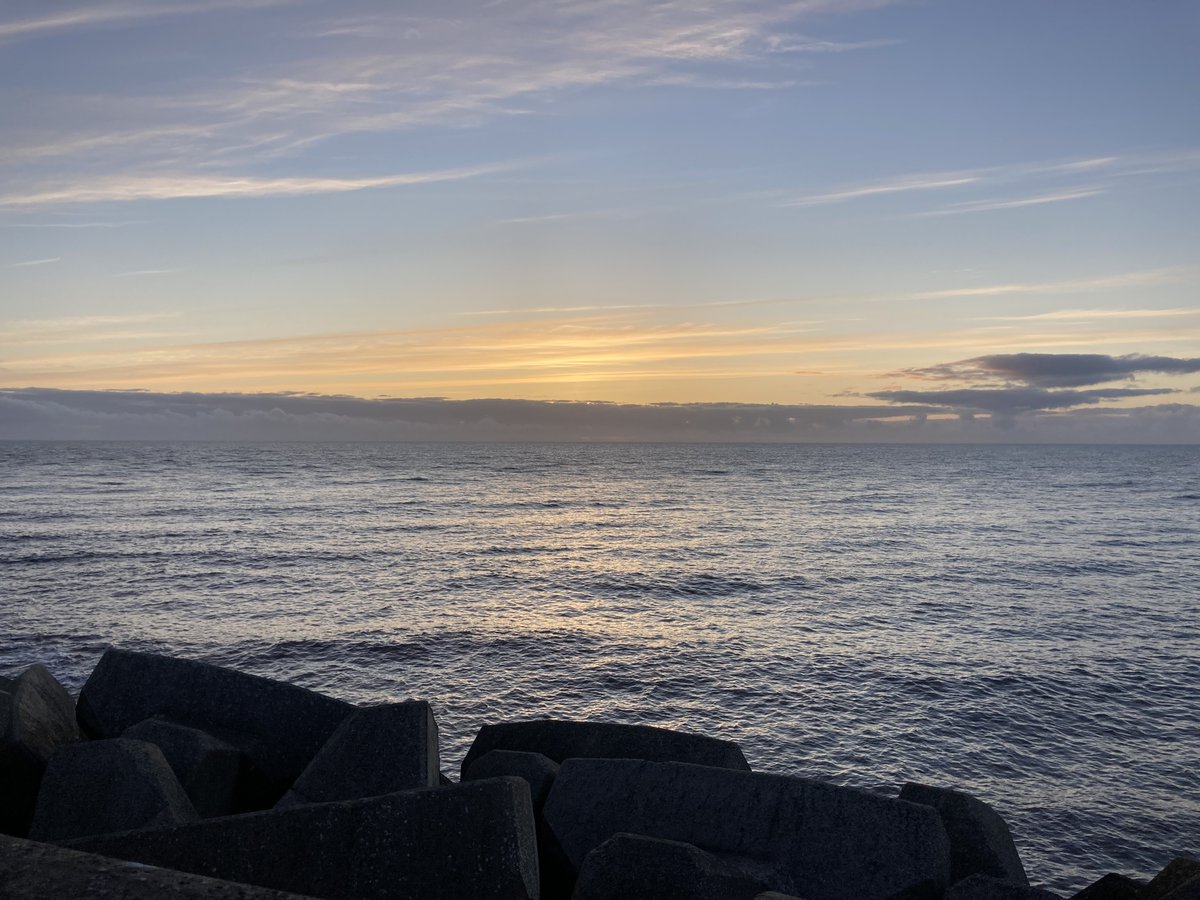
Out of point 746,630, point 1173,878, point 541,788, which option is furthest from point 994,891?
point 746,630

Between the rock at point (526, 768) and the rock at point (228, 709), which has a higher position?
the rock at point (228, 709)

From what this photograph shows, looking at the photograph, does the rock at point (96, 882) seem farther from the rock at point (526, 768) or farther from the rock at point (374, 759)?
the rock at point (526, 768)

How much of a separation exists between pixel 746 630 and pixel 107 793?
16.9 meters

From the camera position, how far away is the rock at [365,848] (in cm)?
550

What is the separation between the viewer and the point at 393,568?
31188mm

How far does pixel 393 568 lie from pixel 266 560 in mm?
5292

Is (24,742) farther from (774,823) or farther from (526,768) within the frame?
(774,823)

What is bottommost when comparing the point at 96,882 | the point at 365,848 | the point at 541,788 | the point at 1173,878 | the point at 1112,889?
the point at 1112,889

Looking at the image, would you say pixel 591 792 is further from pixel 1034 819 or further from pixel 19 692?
pixel 1034 819

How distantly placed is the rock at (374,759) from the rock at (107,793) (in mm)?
930

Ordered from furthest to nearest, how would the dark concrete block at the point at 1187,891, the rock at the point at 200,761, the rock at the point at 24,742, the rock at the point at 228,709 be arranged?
the rock at the point at 228,709 < the rock at the point at 24,742 < the rock at the point at 200,761 < the dark concrete block at the point at 1187,891

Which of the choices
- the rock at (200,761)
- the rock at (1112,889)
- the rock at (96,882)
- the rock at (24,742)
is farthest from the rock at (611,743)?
the rock at (96,882)

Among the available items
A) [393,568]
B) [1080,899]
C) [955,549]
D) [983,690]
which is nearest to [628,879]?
[1080,899]

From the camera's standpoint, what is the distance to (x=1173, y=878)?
18.8 ft
